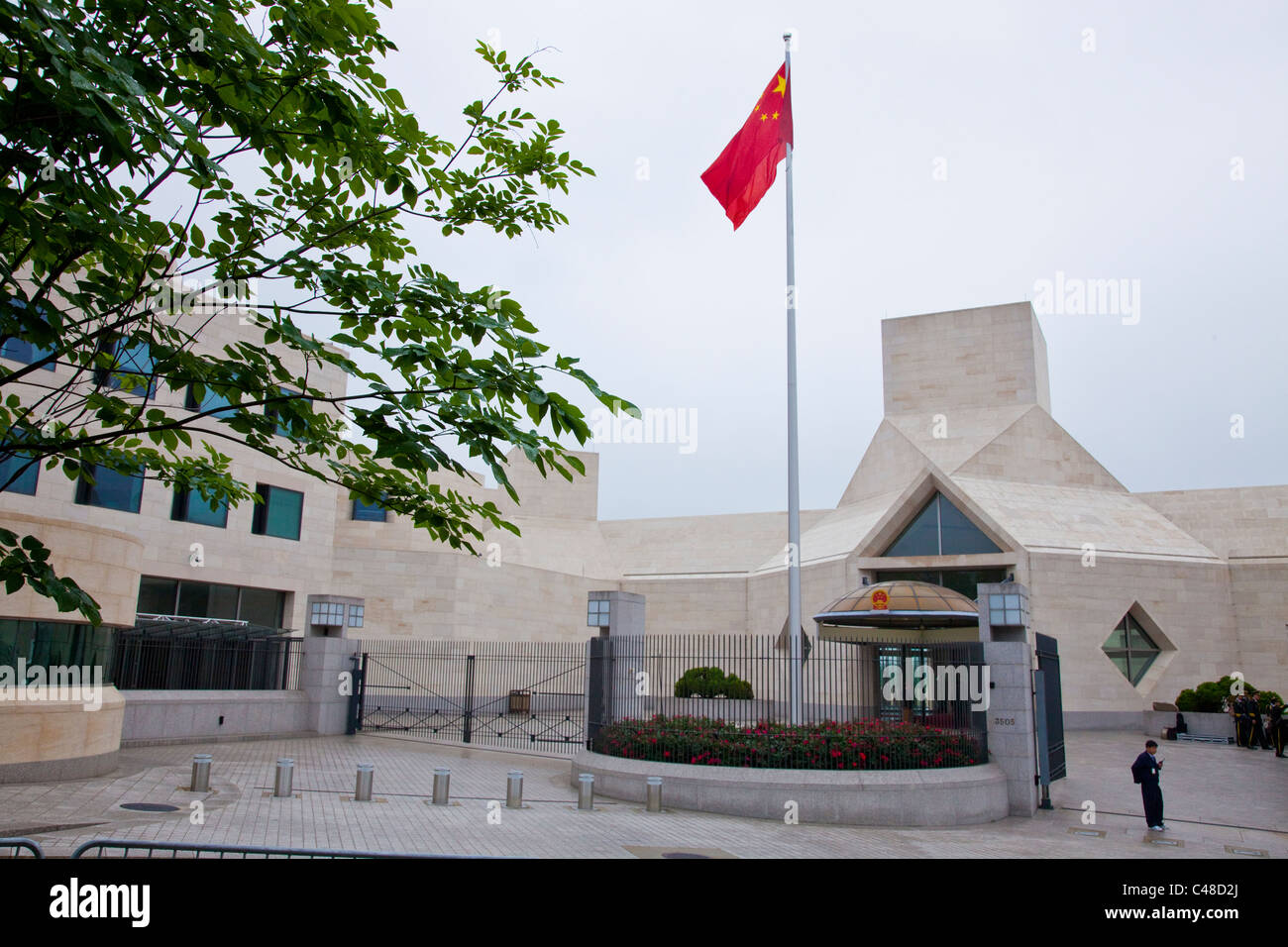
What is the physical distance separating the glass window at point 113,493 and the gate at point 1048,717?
75.4 ft

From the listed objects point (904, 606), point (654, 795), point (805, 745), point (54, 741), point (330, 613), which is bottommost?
point (654, 795)

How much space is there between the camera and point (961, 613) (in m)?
23.5

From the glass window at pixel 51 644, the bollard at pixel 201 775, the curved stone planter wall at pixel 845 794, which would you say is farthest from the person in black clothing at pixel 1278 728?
the glass window at pixel 51 644

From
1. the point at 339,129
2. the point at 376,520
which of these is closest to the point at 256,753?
the point at 339,129

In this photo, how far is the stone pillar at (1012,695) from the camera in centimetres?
1477

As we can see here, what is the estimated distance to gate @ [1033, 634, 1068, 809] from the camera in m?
15.2

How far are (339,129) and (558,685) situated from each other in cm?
3445

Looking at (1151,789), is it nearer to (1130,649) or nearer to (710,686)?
(710,686)

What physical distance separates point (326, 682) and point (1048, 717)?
670 inches

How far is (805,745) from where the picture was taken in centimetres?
1433

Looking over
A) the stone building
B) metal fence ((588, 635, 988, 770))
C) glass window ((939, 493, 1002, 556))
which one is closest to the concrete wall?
the stone building

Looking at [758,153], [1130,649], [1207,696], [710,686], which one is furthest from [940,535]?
[758,153]

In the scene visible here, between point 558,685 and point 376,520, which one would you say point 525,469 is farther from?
point 558,685

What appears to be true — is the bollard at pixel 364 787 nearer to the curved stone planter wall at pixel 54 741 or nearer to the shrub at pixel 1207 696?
the curved stone planter wall at pixel 54 741
